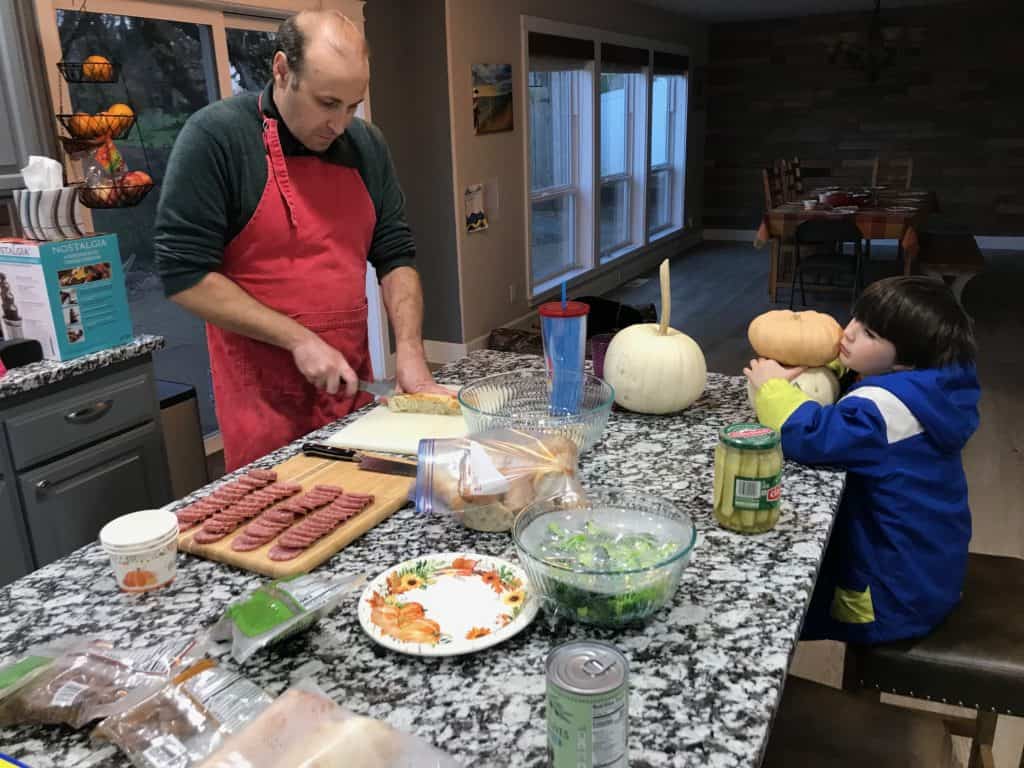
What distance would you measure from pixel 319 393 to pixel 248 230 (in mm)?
378

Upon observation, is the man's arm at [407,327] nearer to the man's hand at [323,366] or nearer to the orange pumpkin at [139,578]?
the man's hand at [323,366]

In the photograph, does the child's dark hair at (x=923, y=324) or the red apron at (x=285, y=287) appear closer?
the child's dark hair at (x=923, y=324)

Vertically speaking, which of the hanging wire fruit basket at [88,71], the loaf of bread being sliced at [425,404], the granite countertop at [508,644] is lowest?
the granite countertop at [508,644]

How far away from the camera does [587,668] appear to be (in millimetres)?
667

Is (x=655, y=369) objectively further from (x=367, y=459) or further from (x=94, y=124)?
(x=94, y=124)

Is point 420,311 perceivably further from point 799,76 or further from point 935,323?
point 799,76

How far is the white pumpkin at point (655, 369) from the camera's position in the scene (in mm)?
1512

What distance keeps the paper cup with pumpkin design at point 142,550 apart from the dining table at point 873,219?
18.0ft

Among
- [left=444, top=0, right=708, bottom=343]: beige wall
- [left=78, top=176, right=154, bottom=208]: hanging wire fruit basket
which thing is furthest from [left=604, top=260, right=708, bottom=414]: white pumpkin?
[left=444, top=0, right=708, bottom=343]: beige wall

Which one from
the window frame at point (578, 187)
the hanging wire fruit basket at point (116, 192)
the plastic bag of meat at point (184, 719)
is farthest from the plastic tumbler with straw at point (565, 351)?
the window frame at point (578, 187)

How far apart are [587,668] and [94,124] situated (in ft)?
8.54

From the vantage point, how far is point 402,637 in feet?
2.94

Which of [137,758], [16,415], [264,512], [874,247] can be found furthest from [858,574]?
[874,247]

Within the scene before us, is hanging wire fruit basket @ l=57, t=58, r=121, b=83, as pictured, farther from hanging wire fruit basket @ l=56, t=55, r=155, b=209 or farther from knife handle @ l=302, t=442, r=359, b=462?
knife handle @ l=302, t=442, r=359, b=462
